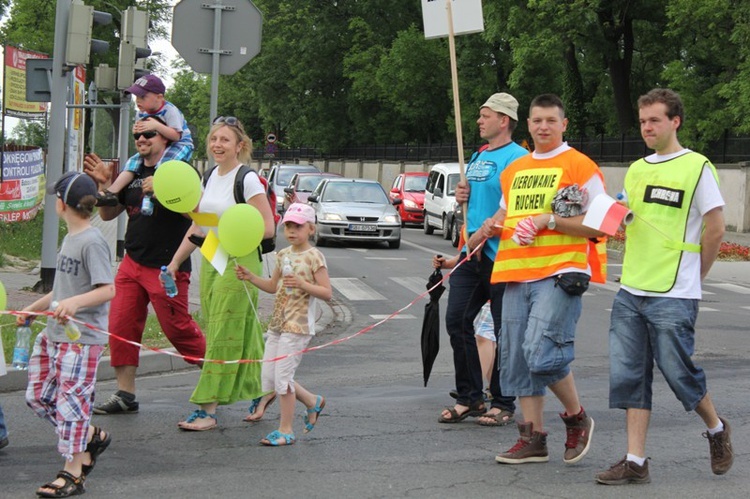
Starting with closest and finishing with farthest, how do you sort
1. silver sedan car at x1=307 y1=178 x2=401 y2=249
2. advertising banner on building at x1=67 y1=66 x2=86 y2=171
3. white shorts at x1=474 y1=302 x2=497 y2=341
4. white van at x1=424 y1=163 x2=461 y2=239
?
white shorts at x1=474 y1=302 x2=497 y2=341
advertising banner on building at x1=67 y1=66 x2=86 y2=171
silver sedan car at x1=307 y1=178 x2=401 y2=249
white van at x1=424 y1=163 x2=461 y2=239

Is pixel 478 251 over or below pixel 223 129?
below

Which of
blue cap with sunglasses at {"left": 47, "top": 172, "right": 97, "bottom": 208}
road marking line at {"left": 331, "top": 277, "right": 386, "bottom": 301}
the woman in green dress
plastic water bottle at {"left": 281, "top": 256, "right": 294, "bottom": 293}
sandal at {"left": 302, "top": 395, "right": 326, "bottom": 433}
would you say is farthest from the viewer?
road marking line at {"left": 331, "top": 277, "right": 386, "bottom": 301}

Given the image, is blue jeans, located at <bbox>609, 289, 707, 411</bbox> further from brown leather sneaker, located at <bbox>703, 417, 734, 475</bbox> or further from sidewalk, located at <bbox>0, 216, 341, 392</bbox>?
sidewalk, located at <bbox>0, 216, 341, 392</bbox>

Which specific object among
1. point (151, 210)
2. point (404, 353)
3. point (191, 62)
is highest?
point (191, 62)

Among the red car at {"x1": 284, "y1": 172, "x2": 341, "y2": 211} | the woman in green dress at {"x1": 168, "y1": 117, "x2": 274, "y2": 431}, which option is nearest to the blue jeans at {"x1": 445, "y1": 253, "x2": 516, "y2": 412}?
the woman in green dress at {"x1": 168, "y1": 117, "x2": 274, "y2": 431}

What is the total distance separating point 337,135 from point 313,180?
3198 centimetres

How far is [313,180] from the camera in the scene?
3488cm

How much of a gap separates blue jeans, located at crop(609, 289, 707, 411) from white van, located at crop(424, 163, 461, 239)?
78.8ft

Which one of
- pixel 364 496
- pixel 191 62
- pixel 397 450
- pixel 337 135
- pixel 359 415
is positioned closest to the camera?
pixel 364 496

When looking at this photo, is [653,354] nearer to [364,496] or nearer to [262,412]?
[364,496]

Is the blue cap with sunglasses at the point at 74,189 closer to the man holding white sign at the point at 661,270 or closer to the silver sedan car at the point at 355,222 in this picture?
the man holding white sign at the point at 661,270

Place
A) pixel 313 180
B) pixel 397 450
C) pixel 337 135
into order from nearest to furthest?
pixel 397 450, pixel 313 180, pixel 337 135

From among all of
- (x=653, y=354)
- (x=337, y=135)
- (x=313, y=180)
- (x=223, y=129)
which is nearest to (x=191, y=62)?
(x=223, y=129)

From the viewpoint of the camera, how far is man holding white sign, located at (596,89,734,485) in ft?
19.2
